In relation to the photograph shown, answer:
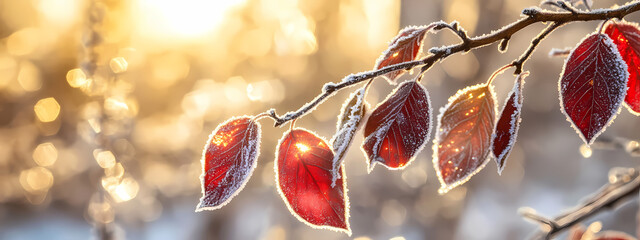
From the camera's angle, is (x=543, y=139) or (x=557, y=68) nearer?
(x=557, y=68)

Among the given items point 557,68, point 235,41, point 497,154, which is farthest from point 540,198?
point 497,154

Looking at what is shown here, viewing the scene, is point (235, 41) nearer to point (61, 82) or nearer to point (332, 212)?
point (61, 82)

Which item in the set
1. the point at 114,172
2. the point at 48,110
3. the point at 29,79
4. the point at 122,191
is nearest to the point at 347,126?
the point at 114,172

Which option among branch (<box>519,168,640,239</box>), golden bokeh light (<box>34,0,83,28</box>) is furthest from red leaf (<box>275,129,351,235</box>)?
golden bokeh light (<box>34,0,83,28</box>)

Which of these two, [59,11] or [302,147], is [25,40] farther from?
[302,147]

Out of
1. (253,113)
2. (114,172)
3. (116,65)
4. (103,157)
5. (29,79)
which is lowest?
(103,157)
